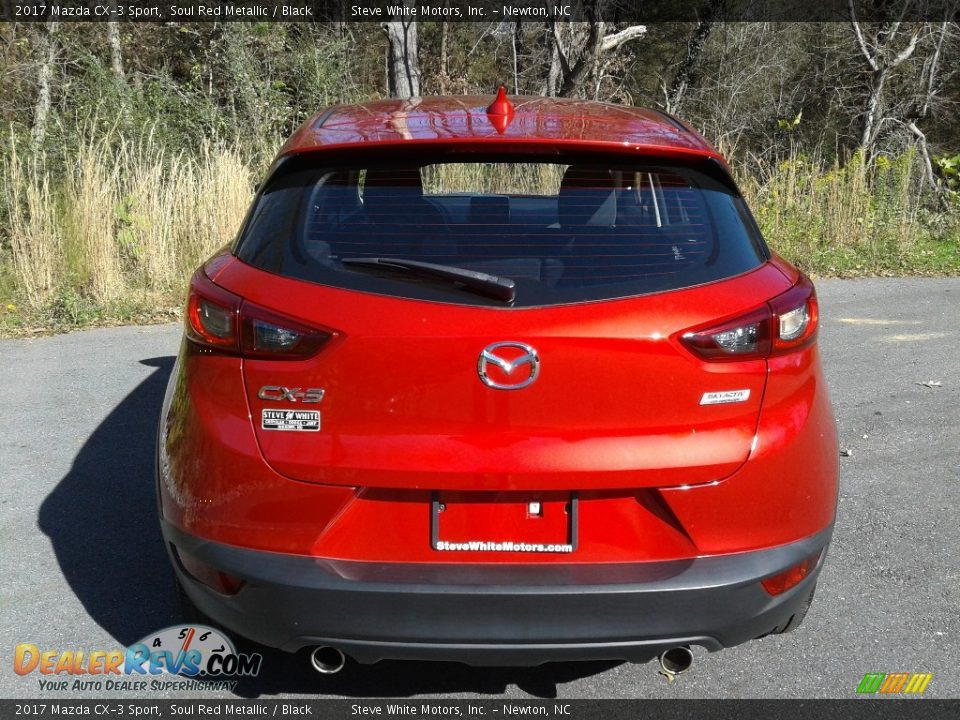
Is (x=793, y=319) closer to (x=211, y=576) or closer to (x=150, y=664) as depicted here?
(x=211, y=576)

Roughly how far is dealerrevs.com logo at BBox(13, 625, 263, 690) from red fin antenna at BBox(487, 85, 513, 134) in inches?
68.5

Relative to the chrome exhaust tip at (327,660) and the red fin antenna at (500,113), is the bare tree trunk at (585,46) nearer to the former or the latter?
the red fin antenna at (500,113)

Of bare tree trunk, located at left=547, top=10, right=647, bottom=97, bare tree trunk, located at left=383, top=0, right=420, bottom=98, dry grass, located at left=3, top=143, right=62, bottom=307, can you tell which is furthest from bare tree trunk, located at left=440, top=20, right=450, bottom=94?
dry grass, located at left=3, top=143, right=62, bottom=307

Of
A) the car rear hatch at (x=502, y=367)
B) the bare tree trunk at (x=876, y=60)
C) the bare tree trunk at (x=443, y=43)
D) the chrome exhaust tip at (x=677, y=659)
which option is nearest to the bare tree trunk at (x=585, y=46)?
the bare tree trunk at (x=876, y=60)

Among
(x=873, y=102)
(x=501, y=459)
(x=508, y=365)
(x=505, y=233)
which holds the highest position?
(x=505, y=233)

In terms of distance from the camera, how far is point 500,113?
8.91 ft

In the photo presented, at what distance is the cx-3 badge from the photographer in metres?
2.12

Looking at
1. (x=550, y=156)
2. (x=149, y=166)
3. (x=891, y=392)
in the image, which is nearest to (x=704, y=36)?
Answer: (x=149, y=166)

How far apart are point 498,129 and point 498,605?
4.30 ft

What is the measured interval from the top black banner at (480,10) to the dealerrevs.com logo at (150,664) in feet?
40.3

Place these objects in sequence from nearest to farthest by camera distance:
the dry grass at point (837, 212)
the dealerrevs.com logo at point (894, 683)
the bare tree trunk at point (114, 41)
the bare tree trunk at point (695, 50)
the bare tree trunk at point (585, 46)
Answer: the dealerrevs.com logo at point (894, 683)
the dry grass at point (837, 212)
the bare tree trunk at point (585, 46)
the bare tree trunk at point (114, 41)
the bare tree trunk at point (695, 50)

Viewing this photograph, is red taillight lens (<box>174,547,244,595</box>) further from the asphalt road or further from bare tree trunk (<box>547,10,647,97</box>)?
bare tree trunk (<box>547,10,647,97</box>)

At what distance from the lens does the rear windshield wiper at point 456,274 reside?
218cm

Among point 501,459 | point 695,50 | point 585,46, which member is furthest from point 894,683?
point 695,50
